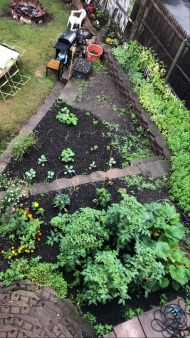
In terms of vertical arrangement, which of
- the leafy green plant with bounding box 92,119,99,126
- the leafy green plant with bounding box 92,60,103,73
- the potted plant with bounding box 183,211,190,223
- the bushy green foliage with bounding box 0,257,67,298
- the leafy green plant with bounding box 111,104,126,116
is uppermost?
the leafy green plant with bounding box 92,60,103,73

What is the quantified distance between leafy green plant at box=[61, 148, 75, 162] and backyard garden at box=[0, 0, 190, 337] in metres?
0.02

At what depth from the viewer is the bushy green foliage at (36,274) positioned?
6469mm

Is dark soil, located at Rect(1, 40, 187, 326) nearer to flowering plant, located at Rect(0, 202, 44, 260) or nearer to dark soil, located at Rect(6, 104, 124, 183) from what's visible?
dark soil, located at Rect(6, 104, 124, 183)

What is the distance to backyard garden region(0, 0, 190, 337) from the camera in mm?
6316

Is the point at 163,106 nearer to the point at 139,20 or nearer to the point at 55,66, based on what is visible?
the point at 139,20

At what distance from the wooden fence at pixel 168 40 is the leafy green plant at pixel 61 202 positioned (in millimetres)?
4341

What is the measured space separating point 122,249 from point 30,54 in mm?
7146

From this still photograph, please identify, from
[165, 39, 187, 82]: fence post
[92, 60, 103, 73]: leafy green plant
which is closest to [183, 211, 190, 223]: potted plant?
[165, 39, 187, 82]: fence post

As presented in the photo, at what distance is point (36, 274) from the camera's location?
258 inches

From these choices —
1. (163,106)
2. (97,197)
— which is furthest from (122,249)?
(163,106)

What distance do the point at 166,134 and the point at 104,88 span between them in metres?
2.51

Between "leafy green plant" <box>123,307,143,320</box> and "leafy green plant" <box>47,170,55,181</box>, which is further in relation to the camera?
"leafy green plant" <box>47,170,55,181</box>

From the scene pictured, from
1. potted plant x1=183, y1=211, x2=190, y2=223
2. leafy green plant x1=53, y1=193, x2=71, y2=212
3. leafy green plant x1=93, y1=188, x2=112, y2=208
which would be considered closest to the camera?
leafy green plant x1=53, y1=193, x2=71, y2=212

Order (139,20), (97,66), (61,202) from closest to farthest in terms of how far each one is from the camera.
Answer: (61,202) → (139,20) → (97,66)
